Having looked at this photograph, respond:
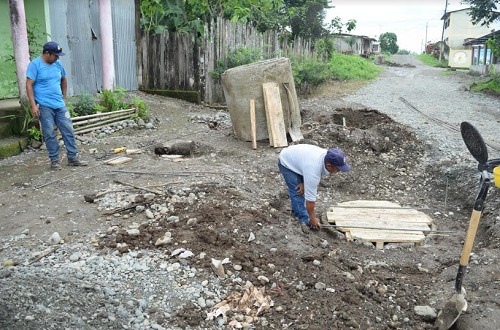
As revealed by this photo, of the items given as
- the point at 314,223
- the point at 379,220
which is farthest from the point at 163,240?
the point at 379,220

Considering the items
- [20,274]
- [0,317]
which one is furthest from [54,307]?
[20,274]

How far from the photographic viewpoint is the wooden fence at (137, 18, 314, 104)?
11234mm

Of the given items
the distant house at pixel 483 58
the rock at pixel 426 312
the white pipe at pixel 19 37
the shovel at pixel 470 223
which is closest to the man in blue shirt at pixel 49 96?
the white pipe at pixel 19 37

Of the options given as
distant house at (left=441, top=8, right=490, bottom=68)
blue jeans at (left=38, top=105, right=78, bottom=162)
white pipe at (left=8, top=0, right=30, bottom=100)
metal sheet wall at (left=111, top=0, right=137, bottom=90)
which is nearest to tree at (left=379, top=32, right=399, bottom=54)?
distant house at (left=441, top=8, right=490, bottom=68)

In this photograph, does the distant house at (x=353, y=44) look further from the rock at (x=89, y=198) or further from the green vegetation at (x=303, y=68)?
the rock at (x=89, y=198)

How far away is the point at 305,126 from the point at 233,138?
70.7 inches

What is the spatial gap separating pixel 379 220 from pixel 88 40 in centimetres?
839

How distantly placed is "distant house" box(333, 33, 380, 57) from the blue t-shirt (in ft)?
103

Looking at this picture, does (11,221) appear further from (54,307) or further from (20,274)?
(54,307)

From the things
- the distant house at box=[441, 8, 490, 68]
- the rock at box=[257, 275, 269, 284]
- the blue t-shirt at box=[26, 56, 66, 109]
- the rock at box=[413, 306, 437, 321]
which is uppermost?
the distant house at box=[441, 8, 490, 68]

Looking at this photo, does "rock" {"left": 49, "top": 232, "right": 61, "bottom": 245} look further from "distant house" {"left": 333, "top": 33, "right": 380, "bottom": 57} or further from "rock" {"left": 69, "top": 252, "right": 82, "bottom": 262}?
"distant house" {"left": 333, "top": 33, "right": 380, "bottom": 57}

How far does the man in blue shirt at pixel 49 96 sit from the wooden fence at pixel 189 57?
5491 mm

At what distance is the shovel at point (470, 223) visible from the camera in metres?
3.06

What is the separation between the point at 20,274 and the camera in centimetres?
338
